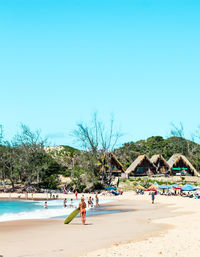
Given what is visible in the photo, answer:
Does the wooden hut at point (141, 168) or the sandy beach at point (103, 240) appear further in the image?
the wooden hut at point (141, 168)

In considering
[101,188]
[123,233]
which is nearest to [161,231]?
[123,233]

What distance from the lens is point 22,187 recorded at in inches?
2721

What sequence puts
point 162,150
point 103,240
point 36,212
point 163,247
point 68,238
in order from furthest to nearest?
point 162,150
point 36,212
point 68,238
point 103,240
point 163,247

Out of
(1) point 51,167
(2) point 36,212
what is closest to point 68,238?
(2) point 36,212

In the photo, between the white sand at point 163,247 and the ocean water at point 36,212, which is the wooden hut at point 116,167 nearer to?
the ocean water at point 36,212

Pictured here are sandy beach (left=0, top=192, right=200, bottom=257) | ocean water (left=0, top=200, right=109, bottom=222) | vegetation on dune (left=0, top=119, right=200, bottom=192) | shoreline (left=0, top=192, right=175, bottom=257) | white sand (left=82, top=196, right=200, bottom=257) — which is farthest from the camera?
vegetation on dune (left=0, top=119, right=200, bottom=192)

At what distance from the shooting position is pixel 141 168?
7806 centimetres

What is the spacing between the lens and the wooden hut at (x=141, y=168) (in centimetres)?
7694

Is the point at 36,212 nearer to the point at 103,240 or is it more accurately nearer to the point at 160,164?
the point at 103,240

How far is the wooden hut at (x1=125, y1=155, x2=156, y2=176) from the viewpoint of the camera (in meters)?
76.9

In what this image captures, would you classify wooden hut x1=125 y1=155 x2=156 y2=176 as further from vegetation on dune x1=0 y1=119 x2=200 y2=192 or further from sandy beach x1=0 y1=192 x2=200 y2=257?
sandy beach x1=0 y1=192 x2=200 y2=257

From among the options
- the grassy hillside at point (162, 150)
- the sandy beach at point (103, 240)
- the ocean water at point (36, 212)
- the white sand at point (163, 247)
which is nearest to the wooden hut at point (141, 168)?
the grassy hillside at point (162, 150)

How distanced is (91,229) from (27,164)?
45.1 metres

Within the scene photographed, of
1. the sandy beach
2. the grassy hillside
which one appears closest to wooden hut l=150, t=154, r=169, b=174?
the grassy hillside
